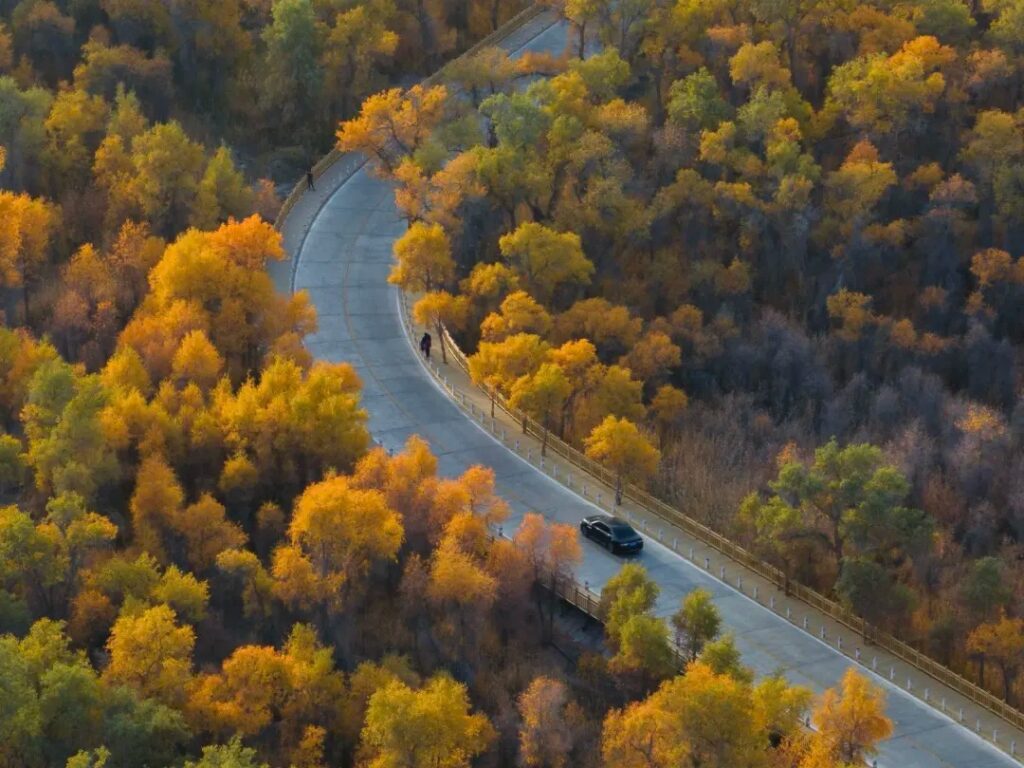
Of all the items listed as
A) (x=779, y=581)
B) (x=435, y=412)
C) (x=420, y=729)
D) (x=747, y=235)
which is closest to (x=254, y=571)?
(x=420, y=729)

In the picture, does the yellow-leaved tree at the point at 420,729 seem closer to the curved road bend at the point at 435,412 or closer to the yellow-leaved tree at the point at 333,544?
the yellow-leaved tree at the point at 333,544

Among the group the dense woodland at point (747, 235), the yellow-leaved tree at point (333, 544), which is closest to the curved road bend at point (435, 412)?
the dense woodland at point (747, 235)

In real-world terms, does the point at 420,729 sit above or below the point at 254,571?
below

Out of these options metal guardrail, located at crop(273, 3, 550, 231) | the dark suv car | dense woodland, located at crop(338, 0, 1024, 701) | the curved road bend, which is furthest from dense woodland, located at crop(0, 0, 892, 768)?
metal guardrail, located at crop(273, 3, 550, 231)

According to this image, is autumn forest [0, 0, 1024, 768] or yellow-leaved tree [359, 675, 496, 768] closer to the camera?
yellow-leaved tree [359, 675, 496, 768]

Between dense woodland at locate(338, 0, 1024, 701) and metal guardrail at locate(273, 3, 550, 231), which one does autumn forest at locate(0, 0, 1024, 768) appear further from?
metal guardrail at locate(273, 3, 550, 231)

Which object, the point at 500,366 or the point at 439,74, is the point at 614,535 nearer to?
the point at 500,366
